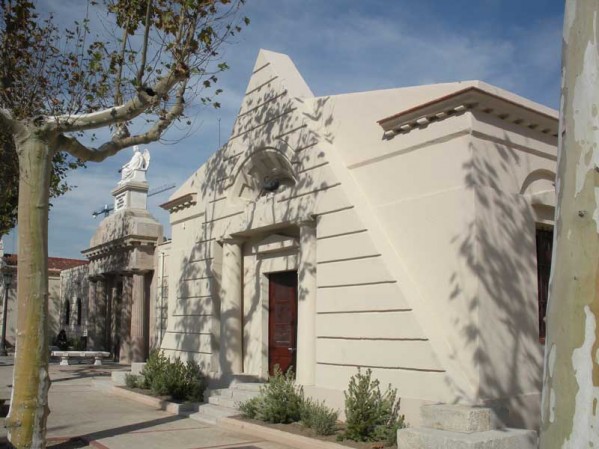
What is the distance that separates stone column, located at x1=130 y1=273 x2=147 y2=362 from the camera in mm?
20609

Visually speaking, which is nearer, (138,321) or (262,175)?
(262,175)

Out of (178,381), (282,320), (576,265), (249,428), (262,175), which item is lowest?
(249,428)

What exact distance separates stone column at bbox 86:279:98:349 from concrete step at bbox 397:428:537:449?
2041 centimetres

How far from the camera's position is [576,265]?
278 cm

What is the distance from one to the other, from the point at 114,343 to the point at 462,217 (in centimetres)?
1946

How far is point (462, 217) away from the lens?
333 inches

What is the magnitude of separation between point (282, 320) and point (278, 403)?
263cm

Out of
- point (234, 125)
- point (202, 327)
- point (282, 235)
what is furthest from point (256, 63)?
point (202, 327)

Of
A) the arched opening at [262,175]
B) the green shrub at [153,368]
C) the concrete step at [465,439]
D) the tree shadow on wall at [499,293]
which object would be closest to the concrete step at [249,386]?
the green shrub at [153,368]

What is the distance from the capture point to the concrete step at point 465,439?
22.1 ft

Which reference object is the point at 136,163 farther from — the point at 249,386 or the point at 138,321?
the point at 249,386

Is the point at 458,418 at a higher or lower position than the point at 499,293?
lower

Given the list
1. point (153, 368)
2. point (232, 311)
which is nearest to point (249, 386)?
point (232, 311)

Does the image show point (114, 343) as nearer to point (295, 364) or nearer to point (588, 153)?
point (295, 364)
